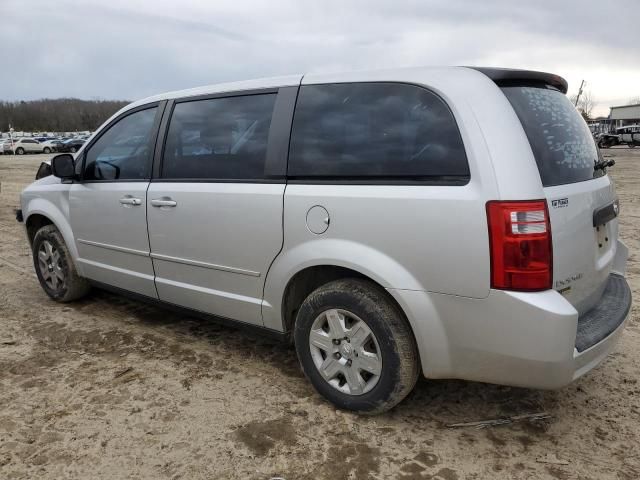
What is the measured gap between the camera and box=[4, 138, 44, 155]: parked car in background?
4342cm

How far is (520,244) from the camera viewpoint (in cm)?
228

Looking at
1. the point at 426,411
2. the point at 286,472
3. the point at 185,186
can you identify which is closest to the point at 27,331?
the point at 185,186

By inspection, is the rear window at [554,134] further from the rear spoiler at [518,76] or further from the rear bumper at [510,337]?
the rear bumper at [510,337]

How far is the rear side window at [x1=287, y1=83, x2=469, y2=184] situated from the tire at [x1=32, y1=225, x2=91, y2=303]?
2682 millimetres

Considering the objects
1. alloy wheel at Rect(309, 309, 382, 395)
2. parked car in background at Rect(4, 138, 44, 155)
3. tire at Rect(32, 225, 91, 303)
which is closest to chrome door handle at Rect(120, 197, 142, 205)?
tire at Rect(32, 225, 91, 303)

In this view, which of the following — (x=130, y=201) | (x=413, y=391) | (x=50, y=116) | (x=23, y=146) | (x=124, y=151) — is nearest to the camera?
(x=413, y=391)

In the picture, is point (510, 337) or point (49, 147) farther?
point (49, 147)

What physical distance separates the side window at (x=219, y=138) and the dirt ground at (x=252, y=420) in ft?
4.13

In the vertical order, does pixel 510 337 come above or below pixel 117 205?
below

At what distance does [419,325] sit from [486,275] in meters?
0.41

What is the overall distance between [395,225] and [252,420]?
4.23ft

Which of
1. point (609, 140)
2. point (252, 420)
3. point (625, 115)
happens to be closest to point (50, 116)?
point (625, 115)

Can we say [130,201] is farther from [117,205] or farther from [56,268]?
[56,268]

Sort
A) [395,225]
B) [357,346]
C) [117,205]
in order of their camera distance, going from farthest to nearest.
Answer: [117,205] → [357,346] → [395,225]
